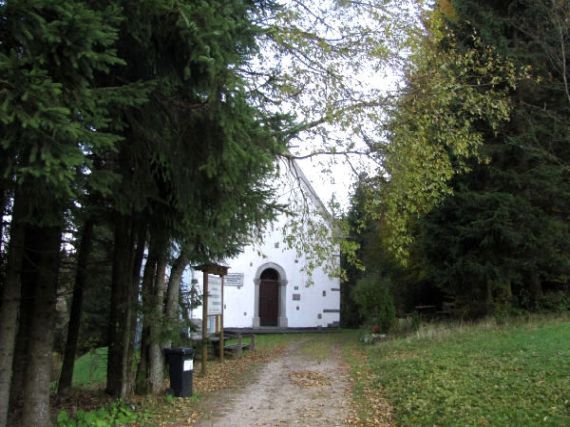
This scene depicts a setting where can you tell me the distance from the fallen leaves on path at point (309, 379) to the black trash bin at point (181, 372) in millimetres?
2236

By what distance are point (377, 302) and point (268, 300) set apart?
381 inches

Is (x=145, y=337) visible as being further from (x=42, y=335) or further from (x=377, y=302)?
(x=377, y=302)

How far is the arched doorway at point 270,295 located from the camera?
28609mm

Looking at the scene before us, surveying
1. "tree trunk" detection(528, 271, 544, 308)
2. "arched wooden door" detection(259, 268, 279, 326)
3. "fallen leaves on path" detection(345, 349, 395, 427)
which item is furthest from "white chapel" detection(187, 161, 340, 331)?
"fallen leaves on path" detection(345, 349, 395, 427)

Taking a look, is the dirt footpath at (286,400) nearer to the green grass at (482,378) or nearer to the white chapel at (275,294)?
the green grass at (482,378)

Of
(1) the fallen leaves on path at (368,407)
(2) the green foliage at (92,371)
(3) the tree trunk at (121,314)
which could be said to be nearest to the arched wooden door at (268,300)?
(2) the green foliage at (92,371)

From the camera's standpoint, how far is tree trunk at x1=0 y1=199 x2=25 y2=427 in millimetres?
5992

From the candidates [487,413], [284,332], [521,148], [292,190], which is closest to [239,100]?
[487,413]

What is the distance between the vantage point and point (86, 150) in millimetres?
5066

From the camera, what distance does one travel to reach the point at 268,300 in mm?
29266

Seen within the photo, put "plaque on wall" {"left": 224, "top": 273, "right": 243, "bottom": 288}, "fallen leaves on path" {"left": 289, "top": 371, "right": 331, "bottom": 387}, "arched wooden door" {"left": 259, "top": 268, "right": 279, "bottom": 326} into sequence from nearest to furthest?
"fallen leaves on path" {"left": 289, "top": 371, "right": 331, "bottom": 387} < "plaque on wall" {"left": 224, "top": 273, "right": 243, "bottom": 288} < "arched wooden door" {"left": 259, "top": 268, "right": 279, "bottom": 326}

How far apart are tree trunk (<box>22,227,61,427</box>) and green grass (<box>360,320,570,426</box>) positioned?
4362mm

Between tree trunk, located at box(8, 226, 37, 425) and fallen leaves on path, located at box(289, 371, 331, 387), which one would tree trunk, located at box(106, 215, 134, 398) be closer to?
tree trunk, located at box(8, 226, 37, 425)

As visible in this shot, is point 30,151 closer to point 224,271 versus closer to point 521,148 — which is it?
point 224,271
